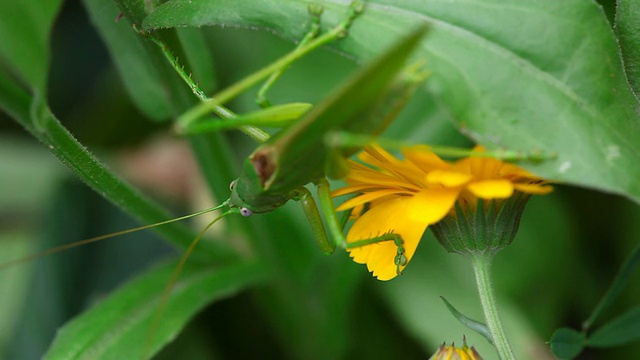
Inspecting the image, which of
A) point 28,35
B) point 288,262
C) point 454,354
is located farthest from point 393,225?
point 288,262

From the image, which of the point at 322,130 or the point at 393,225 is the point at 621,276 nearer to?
the point at 393,225

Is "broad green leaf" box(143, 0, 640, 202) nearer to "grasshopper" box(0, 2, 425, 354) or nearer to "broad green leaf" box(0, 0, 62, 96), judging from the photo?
"grasshopper" box(0, 2, 425, 354)

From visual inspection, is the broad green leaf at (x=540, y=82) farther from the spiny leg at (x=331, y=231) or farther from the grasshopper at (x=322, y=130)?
the spiny leg at (x=331, y=231)

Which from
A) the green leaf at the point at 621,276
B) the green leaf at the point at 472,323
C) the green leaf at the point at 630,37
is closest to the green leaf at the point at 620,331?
the green leaf at the point at 621,276

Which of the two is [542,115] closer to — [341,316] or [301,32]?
[301,32]

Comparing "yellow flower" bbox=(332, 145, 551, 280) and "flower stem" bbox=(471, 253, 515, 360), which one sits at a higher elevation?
"yellow flower" bbox=(332, 145, 551, 280)

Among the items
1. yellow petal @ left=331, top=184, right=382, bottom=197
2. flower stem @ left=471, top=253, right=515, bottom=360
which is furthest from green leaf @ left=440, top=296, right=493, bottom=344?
yellow petal @ left=331, top=184, right=382, bottom=197
